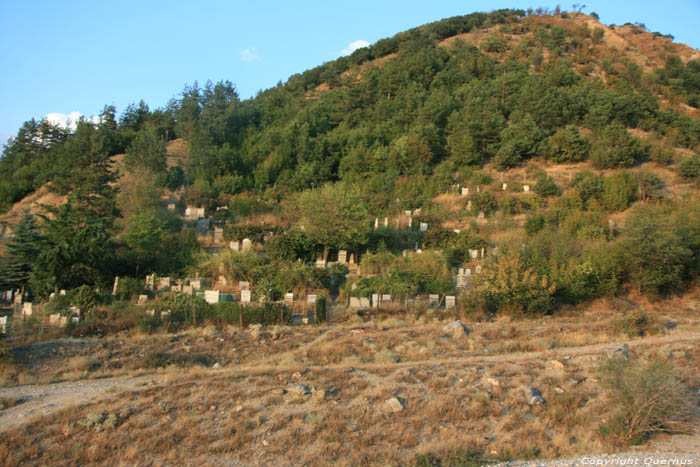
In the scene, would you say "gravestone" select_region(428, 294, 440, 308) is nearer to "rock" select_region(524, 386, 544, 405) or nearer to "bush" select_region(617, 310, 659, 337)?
"bush" select_region(617, 310, 659, 337)

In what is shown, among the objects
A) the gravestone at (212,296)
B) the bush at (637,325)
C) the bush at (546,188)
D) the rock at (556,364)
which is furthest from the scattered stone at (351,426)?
the bush at (546,188)

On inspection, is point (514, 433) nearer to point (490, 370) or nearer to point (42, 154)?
point (490, 370)

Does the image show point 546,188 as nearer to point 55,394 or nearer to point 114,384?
point 114,384

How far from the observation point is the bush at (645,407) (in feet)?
22.8

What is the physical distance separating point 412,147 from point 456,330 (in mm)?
22231

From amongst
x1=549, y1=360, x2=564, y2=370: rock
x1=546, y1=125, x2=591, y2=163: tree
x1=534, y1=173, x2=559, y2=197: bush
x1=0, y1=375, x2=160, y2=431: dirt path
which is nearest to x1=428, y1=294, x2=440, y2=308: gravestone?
x1=549, y1=360, x2=564, y2=370: rock

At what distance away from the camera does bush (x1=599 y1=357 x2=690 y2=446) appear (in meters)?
6.96

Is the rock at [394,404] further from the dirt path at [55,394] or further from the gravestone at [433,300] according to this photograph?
the gravestone at [433,300]

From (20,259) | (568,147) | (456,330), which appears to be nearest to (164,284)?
(20,259)

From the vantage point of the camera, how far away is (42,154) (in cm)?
3769

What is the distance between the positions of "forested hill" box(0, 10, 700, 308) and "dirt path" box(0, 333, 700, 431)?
7616mm

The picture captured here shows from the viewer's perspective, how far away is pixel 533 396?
8.59 metres

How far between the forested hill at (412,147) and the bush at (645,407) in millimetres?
11818

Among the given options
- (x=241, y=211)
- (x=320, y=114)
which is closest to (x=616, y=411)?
(x=241, y=211)
